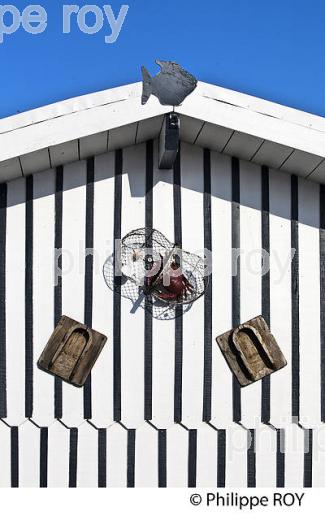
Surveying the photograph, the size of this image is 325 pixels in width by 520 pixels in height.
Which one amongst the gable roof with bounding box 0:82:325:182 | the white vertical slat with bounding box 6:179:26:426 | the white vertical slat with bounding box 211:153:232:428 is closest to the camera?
the gable roof with bounding box 0:82:325:182

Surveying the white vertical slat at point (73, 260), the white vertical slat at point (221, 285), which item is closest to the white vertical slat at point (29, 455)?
the white vertical slat at point (73, 260)

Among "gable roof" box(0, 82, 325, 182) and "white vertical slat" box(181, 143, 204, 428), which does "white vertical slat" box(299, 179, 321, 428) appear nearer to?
"gable roof" box(0, 82, 325, 182)

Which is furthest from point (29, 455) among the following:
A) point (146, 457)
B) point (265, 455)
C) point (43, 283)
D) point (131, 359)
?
point (265, 455)

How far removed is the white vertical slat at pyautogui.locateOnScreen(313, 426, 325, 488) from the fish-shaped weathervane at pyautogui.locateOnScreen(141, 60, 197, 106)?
2.71m

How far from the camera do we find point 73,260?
16.8 ft

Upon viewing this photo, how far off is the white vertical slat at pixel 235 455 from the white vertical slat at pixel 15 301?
5.14ft

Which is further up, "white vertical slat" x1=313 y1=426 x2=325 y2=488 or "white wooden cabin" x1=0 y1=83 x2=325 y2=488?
"white wooden cabin" x1=0 y1=83 x2=325 y2=488

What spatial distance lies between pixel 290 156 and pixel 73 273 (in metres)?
1.81

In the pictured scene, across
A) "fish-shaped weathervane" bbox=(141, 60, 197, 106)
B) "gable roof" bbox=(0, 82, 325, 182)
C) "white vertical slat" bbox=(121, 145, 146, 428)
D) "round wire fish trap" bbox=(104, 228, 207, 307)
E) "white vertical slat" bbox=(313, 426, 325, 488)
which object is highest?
"fish-shaped weathervane" bbox=(141, 60, 197, 106)

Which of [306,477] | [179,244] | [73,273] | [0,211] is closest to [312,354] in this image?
[306,477]

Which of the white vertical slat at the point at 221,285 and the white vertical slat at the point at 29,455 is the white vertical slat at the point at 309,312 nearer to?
the white vertical slat at the point at 221,285

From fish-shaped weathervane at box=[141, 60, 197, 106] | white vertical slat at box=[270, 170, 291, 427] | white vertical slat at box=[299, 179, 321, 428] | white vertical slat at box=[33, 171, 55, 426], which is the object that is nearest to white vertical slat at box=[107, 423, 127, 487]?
white vertical slat at box=[33, 171, 55, 426]

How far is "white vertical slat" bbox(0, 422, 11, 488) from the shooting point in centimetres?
508

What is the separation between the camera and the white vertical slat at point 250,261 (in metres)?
5.21
